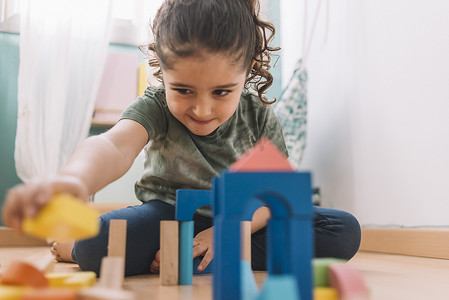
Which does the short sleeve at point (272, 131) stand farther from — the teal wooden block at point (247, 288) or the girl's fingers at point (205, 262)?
the teal wooden block at point (247, 288)

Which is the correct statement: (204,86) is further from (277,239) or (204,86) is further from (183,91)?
(277,239)

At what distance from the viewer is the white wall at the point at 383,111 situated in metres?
1.11

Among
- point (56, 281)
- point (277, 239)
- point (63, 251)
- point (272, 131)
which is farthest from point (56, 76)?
point (277, 239)

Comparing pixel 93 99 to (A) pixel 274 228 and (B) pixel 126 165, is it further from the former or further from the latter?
(A) pixel 274 228

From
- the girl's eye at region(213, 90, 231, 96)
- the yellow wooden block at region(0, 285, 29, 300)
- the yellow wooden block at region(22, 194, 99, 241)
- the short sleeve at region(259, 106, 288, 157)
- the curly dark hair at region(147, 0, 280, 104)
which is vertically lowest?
the yellow wooden block at region(0, 285, 29, 300)

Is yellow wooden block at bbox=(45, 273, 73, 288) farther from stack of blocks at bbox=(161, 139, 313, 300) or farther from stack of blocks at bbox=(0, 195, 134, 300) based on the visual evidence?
stack of blocks at bbox=(161, 139, 313, 300)

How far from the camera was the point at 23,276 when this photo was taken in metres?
0.37

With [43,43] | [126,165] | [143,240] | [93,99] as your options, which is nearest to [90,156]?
[126,165]

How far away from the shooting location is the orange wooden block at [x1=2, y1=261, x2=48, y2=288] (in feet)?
1.22

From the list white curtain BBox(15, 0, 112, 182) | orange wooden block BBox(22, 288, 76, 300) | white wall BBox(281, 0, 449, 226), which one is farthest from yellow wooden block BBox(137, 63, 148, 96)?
orange wooden block BBox(22, 288, 76, 300)

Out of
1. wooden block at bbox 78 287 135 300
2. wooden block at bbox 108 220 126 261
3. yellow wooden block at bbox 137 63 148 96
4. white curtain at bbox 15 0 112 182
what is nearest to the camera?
wooden block at bbox 78 287 135 300

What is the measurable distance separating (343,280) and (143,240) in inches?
22.6

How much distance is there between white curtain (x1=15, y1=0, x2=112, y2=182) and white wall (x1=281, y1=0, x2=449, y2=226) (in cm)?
92

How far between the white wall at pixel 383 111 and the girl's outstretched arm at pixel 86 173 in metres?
0.76
